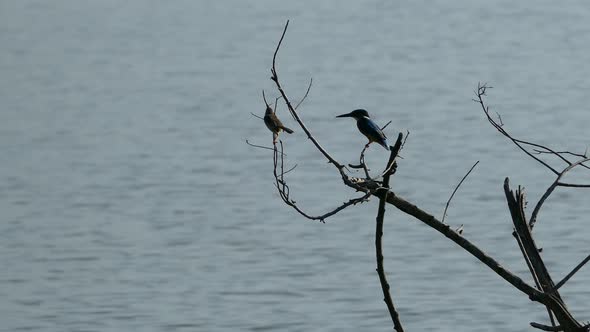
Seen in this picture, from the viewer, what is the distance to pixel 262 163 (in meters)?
13.1

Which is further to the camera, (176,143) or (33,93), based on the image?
(33,93)

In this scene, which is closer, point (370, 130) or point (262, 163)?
point (370, 130)

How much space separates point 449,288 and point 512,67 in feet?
28.6

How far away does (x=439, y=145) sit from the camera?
13570 mm

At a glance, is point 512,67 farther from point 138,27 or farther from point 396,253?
point 396,253

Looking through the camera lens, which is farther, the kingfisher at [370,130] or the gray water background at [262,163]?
the gray water background at [262,163]

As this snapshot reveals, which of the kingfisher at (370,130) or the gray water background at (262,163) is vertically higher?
the kingfisher at (370,130)

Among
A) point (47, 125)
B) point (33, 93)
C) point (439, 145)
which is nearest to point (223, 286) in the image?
point (439, 145)

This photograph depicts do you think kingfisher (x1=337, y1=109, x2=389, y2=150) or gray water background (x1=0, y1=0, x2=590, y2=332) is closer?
kingfisher (x1=337, y1=109, x2=389, y2=150)

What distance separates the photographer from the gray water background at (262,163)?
363 inches

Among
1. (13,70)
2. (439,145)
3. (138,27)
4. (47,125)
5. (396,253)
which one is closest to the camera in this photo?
(396,253)

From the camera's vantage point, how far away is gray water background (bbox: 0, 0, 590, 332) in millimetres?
9211

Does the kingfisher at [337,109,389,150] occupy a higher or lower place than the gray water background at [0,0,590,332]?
higher

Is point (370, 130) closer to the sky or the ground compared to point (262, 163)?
closer to the sky
